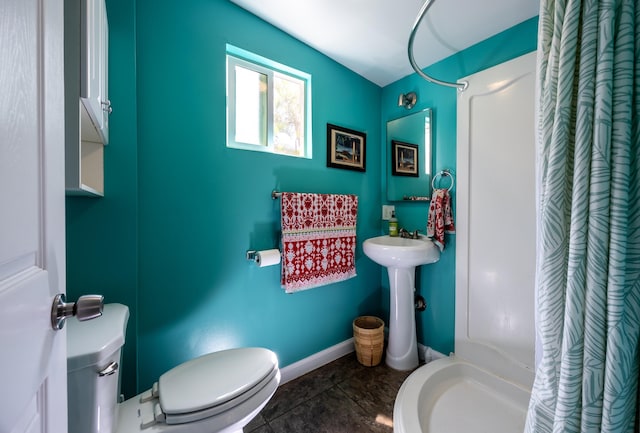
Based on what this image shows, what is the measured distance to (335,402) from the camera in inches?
58.7

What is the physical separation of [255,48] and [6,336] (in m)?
1.72

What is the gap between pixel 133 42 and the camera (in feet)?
3.75

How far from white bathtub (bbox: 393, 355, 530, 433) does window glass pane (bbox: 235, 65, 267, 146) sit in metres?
1.72

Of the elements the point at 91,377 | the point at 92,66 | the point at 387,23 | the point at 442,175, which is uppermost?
the point at 387,23

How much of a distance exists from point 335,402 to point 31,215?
167cm

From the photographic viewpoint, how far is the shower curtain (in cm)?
55

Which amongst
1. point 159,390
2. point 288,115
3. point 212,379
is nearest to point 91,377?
point 159,390

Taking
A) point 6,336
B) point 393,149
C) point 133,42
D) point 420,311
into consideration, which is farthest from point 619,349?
point 133,42

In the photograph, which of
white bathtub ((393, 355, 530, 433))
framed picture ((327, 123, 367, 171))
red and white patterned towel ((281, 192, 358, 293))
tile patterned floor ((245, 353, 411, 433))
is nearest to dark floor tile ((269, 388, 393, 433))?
tile patterned floor ((245, 353, 411, 433))

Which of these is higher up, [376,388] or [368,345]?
[368,345]

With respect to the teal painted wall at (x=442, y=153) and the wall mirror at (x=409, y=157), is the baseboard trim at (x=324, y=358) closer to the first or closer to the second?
the teal painted wall at (x=442, y=153)

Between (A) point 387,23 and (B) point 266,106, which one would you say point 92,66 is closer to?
(B) point 266,106

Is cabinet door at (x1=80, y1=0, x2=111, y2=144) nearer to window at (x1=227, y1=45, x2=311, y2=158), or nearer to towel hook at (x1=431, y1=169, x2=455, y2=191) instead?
window at (x1=227, y1=45, x2=311, y2=158)

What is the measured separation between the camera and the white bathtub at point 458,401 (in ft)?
4.10
